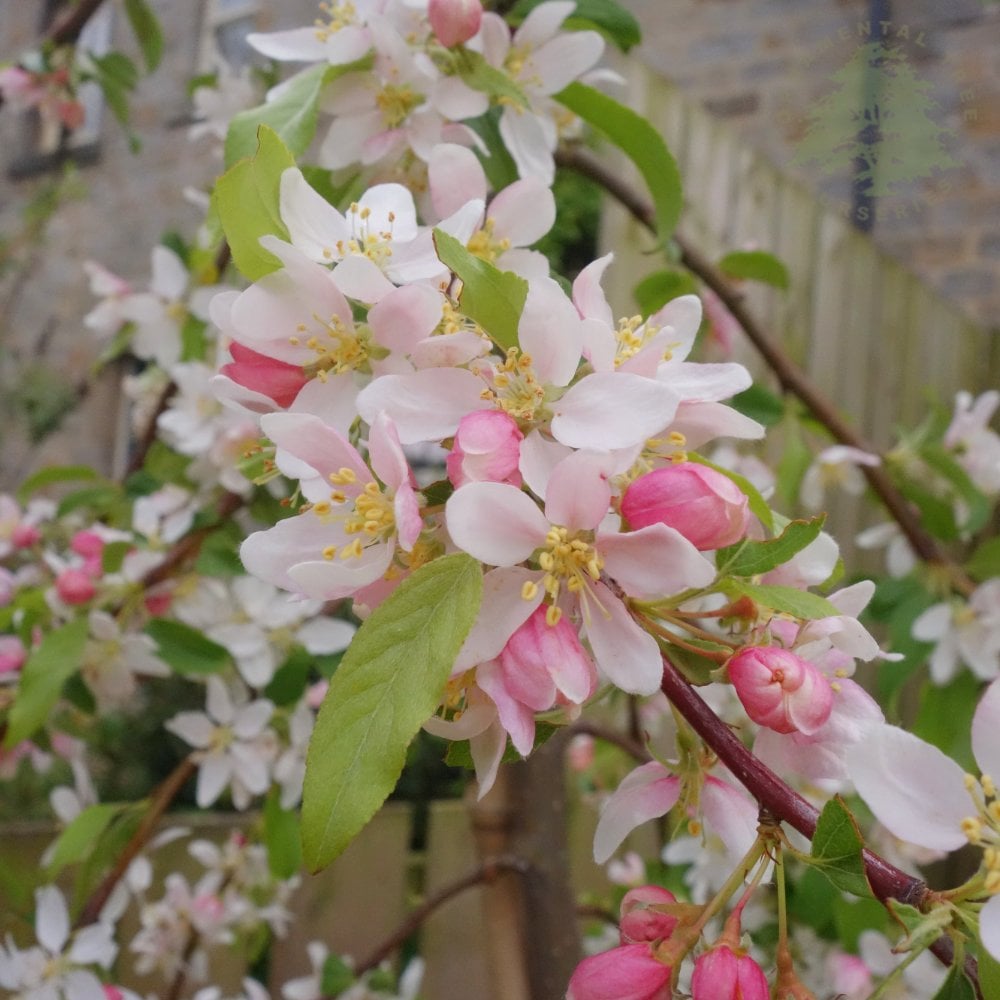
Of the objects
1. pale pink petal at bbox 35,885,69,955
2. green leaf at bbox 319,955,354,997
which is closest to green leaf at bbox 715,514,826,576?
pale pink petal at bbox 35,885,69,955

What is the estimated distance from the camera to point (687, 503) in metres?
0.35

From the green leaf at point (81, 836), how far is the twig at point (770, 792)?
31.0 inches

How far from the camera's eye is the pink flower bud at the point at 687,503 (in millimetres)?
354

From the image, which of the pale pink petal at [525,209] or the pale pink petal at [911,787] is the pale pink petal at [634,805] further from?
the pale pink petal at [525,209]

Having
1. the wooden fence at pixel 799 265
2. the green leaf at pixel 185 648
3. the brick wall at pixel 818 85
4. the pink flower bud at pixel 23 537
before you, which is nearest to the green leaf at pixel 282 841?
the green leaf at pixel 185 648

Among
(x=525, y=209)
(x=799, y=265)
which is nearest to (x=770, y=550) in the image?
(x=525, y=209)

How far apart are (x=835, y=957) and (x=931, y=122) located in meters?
0.88

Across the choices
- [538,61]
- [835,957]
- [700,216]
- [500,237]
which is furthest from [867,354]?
[500,237]

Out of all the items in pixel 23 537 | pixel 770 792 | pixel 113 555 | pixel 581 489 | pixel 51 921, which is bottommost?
pixel 51 921

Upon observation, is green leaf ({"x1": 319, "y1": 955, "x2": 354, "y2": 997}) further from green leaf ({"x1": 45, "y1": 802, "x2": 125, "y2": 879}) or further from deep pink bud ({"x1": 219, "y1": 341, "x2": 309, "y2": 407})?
deep pink bud ({"x1": 219, "y1": 341, "x2": 309, "y2": 407})

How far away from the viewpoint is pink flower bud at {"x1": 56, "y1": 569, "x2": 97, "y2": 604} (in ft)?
3.25

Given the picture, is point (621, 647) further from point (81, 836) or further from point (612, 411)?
point (81, 836)

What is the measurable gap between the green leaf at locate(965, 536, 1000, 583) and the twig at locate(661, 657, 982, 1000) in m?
0.85

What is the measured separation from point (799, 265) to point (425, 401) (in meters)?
1.81
